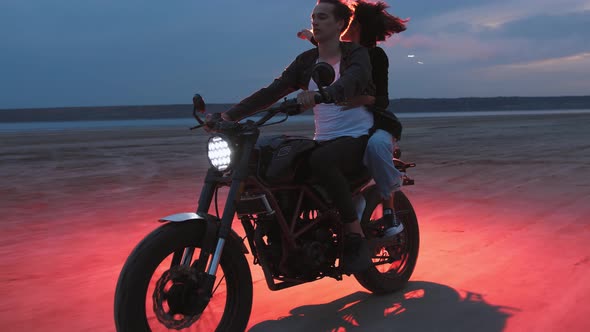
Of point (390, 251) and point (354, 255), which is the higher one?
point (354, 255)

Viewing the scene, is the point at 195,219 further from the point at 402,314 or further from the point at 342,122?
the point at 402,314

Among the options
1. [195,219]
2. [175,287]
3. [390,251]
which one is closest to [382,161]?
[390,251]

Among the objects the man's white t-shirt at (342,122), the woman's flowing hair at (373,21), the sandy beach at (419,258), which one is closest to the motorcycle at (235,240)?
the man's white t-shirt at (342,122)

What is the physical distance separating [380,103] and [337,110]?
1.05ft

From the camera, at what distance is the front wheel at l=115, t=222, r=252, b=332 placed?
9.93 feet

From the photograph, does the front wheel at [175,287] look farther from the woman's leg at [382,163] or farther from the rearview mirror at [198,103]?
the woman's leg at [382,163]

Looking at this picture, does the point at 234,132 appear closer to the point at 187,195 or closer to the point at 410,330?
the point at 410,330

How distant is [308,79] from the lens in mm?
4188

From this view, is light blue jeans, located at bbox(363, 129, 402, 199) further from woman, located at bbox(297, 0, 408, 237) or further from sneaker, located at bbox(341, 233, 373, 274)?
sneaker, located at bbox(341, 233, 373, 274)

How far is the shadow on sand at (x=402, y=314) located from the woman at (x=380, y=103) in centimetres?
53

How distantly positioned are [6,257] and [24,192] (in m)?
4.96

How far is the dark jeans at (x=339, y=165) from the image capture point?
3.78 metres

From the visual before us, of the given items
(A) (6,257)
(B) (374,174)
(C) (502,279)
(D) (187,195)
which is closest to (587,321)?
(C) (502,279)

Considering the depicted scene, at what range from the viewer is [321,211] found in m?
4.04
